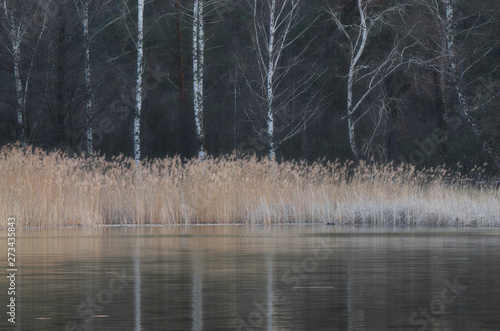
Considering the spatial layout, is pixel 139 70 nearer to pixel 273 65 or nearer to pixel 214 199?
pixel 273 65

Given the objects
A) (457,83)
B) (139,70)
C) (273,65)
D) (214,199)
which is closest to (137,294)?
(214,199)

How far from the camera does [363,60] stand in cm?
3756

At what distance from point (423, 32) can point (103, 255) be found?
24.3 meters

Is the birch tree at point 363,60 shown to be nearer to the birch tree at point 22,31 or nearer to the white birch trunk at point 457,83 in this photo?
the white birch trunk at point 457,83

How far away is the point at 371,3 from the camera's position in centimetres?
3594

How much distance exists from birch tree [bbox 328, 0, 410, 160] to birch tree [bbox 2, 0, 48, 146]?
10.6 metres

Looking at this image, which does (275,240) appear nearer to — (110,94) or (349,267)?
(349,267)

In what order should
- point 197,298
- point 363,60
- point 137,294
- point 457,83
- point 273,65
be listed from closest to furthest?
point 197,298 → point 137,294 → point 457,83 → point 363,60 → point 273,65

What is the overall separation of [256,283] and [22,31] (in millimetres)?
27228

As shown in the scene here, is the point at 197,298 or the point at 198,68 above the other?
the point at 198,68

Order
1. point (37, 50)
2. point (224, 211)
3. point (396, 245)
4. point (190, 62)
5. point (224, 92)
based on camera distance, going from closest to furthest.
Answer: point (396, 245)
point (224, 211)
point (37, 50)
point (190, 62)
point (224, 92)

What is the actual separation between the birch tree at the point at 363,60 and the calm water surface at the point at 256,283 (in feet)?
50.8

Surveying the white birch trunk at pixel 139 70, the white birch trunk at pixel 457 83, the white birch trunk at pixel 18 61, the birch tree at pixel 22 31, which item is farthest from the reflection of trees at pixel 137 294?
the birch tree at pixel 22 31

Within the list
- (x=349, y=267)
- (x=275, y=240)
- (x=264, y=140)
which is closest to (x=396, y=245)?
(x=275, y=240)
